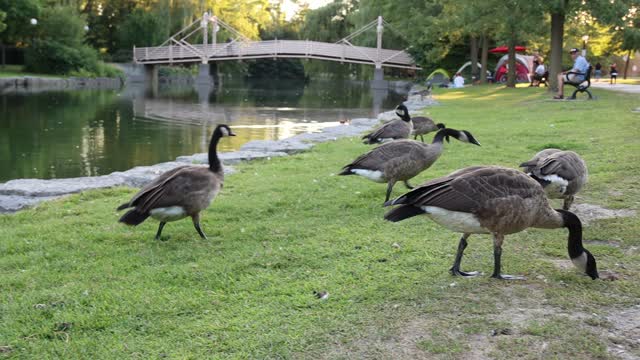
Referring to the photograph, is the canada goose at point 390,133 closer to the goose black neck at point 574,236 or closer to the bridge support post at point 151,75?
the goose black neck at point 574,236

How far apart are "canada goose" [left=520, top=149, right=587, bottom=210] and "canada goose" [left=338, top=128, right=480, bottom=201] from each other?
1.09 m

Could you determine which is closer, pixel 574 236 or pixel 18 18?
pixel 574 236

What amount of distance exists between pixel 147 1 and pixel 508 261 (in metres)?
65.0

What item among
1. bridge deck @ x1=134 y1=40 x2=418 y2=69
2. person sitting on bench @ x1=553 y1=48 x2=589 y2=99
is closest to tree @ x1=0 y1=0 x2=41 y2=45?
bridge deck @ x1=134 y1=40 x2=418 y2=69

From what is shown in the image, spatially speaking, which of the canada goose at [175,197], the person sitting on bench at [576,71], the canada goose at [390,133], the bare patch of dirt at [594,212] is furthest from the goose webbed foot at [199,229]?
the person sitting on bench at [576,71]

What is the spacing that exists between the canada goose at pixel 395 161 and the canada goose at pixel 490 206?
248 centimetres

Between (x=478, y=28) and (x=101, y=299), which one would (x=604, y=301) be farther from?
(x=478, y=28)

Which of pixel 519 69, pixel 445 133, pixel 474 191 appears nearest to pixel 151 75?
pixel 519 69

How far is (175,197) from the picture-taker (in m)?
5.86

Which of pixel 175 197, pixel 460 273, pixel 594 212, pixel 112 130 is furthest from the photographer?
pixel 112 130

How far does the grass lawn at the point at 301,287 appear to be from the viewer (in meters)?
3.86

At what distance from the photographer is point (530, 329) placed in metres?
3.94

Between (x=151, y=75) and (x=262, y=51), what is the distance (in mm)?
13003

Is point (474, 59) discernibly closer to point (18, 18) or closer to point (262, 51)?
point (262, 51)
